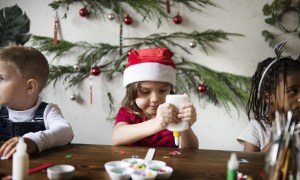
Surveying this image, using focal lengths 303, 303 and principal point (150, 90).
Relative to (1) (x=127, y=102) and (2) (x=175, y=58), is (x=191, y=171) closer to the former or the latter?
(1) (x=127, y=102)

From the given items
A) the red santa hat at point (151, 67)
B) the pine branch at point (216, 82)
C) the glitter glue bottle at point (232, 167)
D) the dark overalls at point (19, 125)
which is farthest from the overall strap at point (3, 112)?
the pine branch at point (216, 82)

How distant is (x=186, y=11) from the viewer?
2285 millimetres

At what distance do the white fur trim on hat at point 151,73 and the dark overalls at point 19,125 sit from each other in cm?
42

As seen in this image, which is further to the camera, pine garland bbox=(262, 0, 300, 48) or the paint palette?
pine garland bbox=(262, 0, 300, 48)

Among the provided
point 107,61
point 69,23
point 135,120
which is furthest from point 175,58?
point 135,120

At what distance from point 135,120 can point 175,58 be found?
1.00 meters

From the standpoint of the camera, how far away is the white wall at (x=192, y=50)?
2273mm

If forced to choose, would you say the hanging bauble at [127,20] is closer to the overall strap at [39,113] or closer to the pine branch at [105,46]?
the pine branch at [105,46]

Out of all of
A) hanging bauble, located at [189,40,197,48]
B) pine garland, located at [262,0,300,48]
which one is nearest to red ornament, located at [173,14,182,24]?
hanging bauble, located at [189,40,197,48]

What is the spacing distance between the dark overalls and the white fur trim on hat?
0.42m

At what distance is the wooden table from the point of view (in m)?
0.79

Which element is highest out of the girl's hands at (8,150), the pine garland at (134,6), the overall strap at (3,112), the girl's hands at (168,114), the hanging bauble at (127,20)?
the pine garland at (134,6)

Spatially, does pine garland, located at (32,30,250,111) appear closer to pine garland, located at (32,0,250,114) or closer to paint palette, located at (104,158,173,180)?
pine garland, located at (32,0,250,114)

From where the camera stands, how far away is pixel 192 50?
229cm
